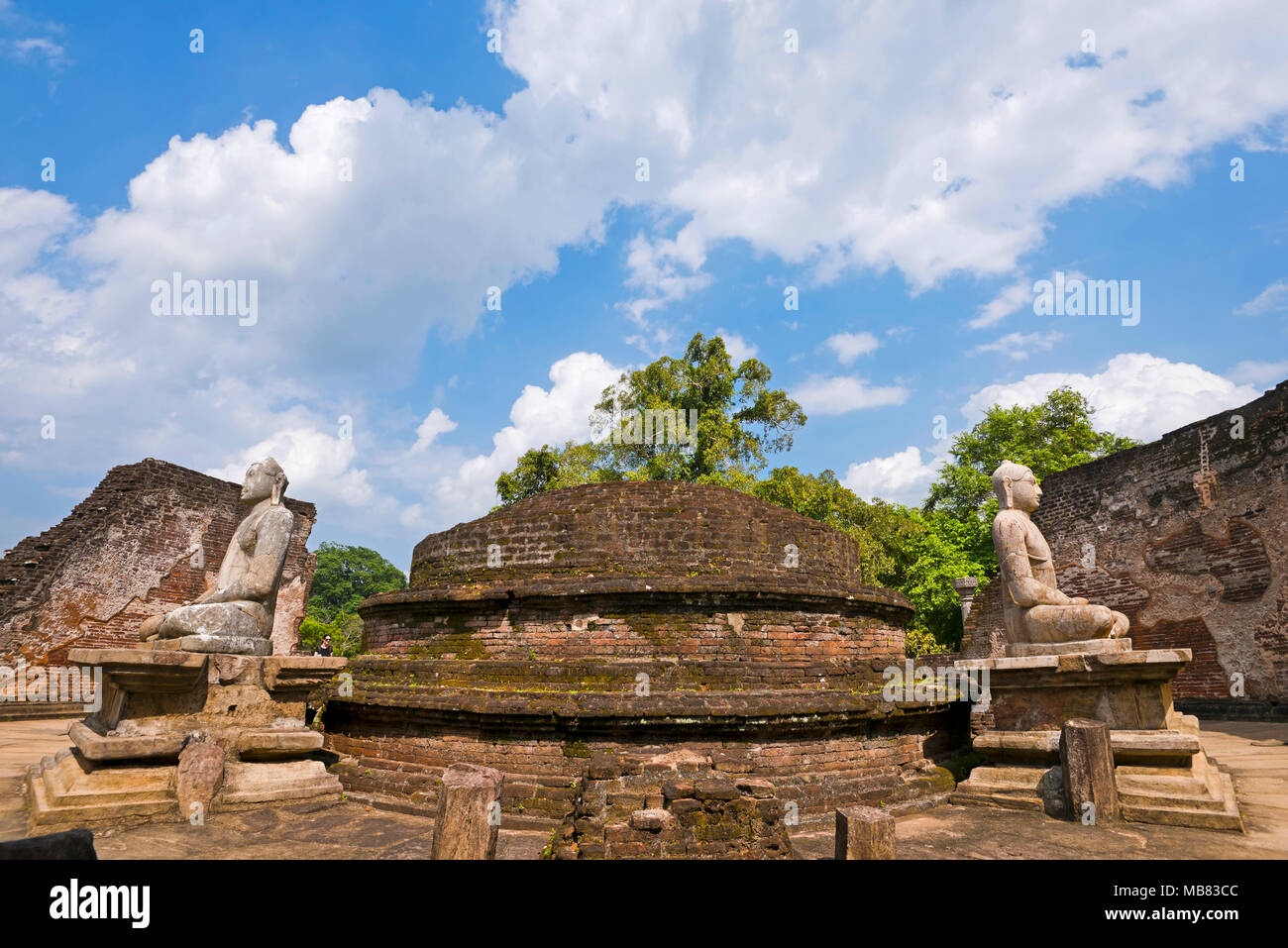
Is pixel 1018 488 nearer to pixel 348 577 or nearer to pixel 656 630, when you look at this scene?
pixel 656 630

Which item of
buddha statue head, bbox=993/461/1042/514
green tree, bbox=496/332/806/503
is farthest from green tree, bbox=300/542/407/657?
buddha statue head, bbox=993/461/1042/514

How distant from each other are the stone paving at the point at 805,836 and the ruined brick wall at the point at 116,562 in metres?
10.6

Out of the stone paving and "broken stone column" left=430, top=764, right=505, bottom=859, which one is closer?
"broken stone column" left=430, top=764, right=505, bottom=859

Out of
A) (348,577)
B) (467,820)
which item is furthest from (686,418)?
(348,577)

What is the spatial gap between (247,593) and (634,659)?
3369 mm

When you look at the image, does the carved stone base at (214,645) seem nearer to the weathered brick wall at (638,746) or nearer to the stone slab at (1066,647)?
the weathered brick wall at (638,746)

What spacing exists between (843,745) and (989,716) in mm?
1292

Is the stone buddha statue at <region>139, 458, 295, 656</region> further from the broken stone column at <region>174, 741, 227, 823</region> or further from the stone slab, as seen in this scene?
the stone slab

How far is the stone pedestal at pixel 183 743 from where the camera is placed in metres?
4.60

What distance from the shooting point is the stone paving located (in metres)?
4.02

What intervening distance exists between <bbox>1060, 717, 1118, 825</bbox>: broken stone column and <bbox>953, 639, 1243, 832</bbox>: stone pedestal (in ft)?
0.43

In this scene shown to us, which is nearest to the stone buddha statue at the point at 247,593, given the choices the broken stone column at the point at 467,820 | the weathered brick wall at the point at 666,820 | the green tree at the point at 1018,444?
the broken stone column at the point at 467,820
